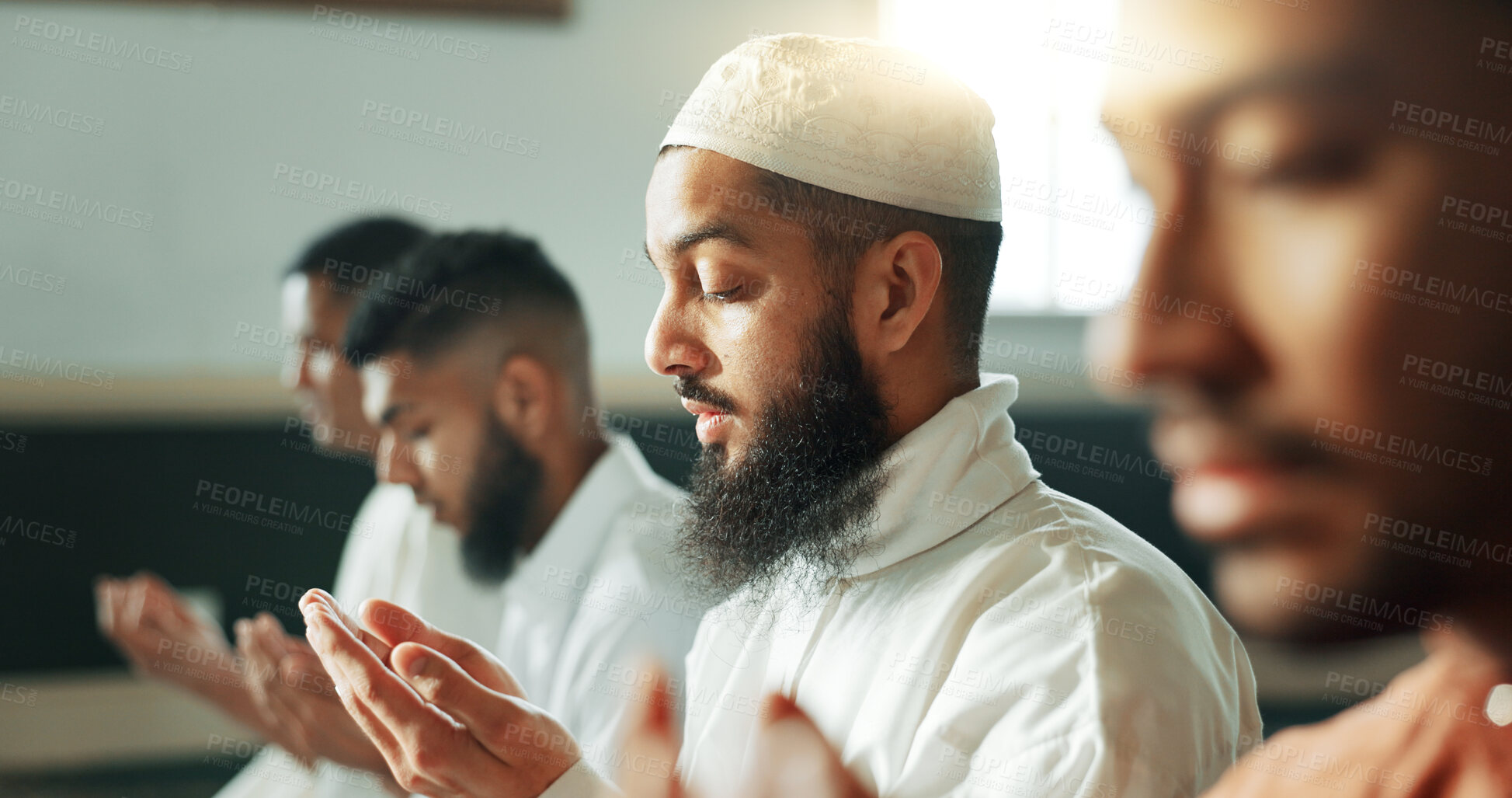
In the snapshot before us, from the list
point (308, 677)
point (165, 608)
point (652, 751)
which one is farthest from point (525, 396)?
point (165, 608)

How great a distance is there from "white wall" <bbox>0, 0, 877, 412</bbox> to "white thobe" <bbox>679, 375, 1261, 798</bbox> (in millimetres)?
1635

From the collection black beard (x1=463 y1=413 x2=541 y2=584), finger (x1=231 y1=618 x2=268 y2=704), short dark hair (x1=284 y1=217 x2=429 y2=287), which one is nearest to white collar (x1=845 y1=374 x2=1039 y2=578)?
black beard (x1=463 y1=413 x2=541 y2=584)

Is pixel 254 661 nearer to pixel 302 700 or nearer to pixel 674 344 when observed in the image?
pixel 302 700

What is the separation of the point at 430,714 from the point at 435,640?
0.07 m

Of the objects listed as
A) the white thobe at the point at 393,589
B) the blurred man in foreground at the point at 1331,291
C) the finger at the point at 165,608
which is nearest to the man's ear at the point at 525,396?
the white thobe at the point at 393,589

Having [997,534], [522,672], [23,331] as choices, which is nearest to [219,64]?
[23,331]

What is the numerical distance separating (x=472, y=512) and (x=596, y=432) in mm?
282

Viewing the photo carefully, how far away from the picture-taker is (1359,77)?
464 millimetres

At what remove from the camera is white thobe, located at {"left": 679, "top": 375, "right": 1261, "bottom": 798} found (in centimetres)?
69

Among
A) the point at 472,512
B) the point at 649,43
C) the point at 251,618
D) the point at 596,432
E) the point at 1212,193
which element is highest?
the point at 649,43

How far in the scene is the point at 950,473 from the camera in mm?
842

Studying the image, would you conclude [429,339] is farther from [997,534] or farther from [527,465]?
[997,534]

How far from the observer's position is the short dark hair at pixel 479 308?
168 cm

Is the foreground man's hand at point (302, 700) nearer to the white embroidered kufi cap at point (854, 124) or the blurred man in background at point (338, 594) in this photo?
the blurred man in background at point (338, 594)
